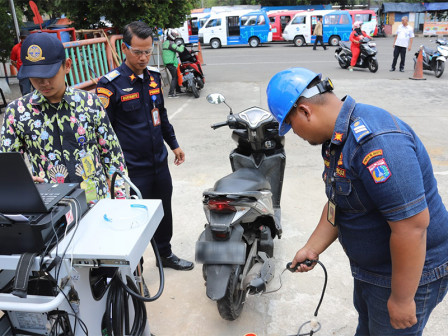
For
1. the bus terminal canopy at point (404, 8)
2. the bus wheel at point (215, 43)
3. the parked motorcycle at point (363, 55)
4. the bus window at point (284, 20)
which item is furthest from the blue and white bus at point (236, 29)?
the bus terminal canopy at point (404, 8)

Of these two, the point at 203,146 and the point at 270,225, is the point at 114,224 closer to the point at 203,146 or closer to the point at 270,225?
the point at 270,225

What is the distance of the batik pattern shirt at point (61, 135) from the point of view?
1.97 metres

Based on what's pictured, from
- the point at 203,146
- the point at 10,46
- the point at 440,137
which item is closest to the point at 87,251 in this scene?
the point at 203,146

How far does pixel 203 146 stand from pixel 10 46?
6840 millimetres

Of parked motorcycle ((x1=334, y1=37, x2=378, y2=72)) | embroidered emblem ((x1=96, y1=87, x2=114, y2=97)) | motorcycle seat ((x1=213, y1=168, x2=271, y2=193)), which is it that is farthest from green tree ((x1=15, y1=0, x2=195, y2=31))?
motorcycle seat ((x1=213, y1=168, x2=271, y2=193))

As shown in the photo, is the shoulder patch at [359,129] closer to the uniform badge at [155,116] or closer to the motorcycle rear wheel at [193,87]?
the uniform badge at [155,116]

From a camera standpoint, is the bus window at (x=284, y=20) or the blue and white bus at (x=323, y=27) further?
the bus window at (x=284, y=20)

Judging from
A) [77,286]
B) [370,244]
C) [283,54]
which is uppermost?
[370,244]

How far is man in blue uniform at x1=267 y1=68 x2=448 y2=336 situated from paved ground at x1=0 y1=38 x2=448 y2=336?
107cm

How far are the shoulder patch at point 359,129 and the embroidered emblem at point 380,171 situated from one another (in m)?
0.11

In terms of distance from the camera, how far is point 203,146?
5.99m

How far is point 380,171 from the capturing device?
126 centimetres

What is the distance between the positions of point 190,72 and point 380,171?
8.68 metres

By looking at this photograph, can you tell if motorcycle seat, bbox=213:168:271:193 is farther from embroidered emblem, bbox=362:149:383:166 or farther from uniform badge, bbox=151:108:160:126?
embroidered emblem, bbox=362:149:383:166
